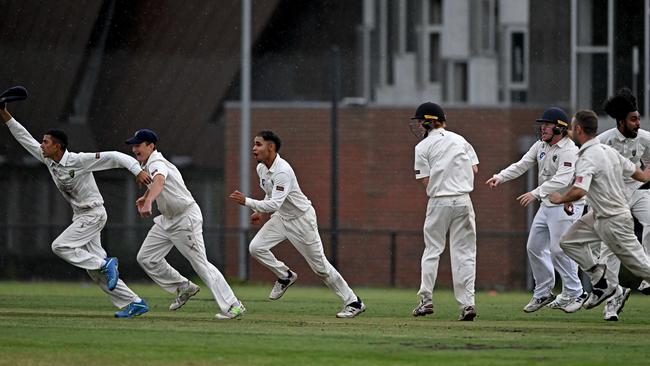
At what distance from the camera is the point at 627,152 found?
15.0 metres

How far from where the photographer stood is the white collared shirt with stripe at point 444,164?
14.3m

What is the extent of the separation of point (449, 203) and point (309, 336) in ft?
8.40

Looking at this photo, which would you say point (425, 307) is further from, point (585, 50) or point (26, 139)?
point (585, 50)

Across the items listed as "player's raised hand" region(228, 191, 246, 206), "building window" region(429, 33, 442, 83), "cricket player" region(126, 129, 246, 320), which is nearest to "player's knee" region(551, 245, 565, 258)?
"cricket player" region(126, 129, 246, 320)

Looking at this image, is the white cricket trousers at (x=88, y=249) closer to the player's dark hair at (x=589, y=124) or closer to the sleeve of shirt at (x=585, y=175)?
the sleeve of shirt at (x=585, y=175)

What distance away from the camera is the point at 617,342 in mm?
12062

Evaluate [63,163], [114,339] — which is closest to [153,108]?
[63,163]

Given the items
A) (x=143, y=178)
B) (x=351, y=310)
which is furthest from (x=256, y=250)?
(x=143, y=178)

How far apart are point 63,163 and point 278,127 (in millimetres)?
10808

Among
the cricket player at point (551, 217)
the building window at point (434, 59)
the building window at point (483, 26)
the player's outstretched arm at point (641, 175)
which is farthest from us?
the building window at point (483, 26)

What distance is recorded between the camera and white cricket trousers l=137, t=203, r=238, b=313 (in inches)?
552

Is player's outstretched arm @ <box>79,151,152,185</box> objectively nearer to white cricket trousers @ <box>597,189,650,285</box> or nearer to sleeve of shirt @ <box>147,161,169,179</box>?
sleeve of shirt @ <box>147,161,169,179</box>

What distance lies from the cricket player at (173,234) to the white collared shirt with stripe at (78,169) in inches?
13.0

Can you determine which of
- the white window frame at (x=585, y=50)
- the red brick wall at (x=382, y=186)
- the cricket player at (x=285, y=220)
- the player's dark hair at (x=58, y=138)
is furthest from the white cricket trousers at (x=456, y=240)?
the white window frame at (x=585, y=50)
